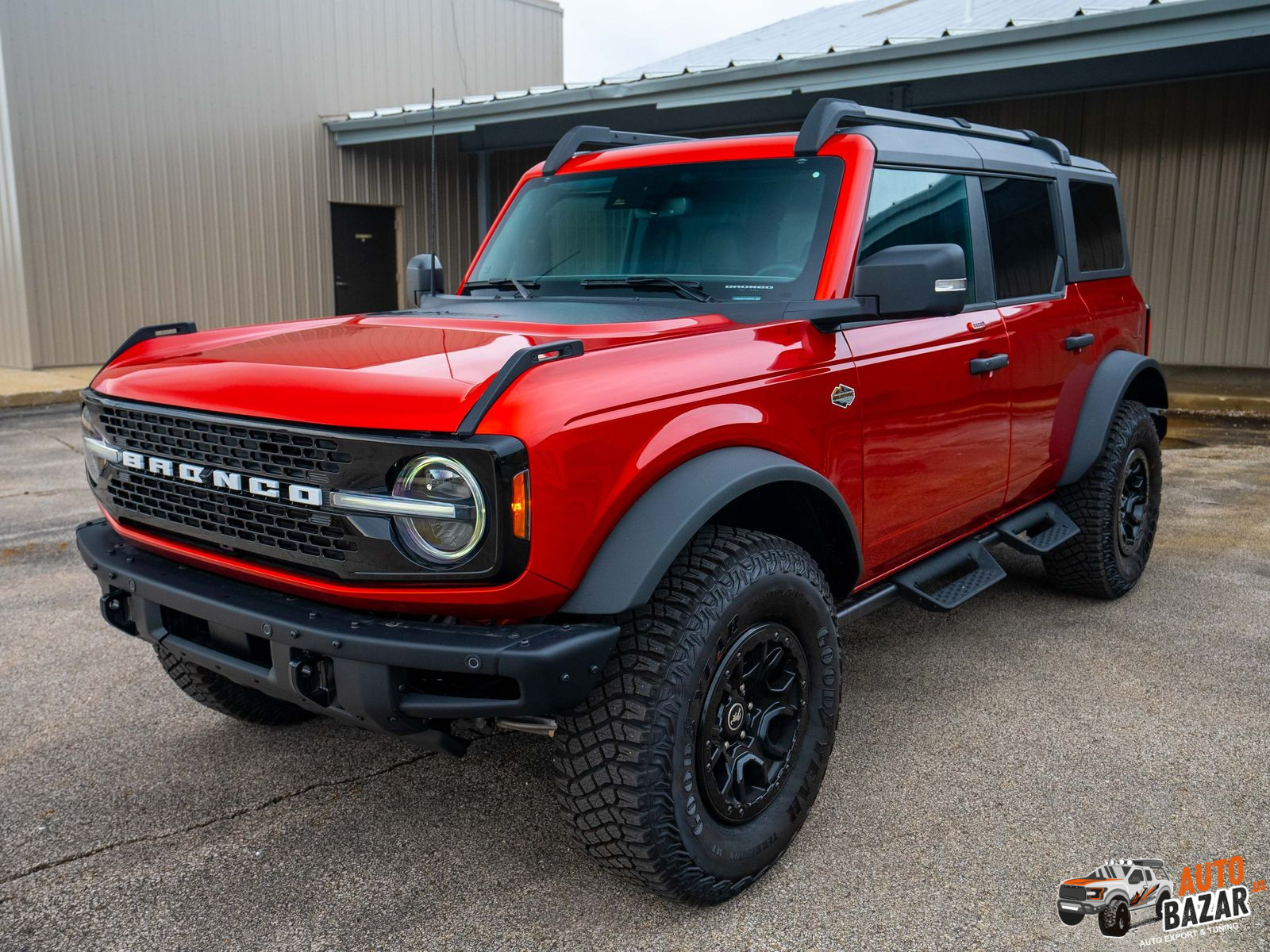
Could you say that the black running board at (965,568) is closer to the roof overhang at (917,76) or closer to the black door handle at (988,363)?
the black door handle at (988,363)

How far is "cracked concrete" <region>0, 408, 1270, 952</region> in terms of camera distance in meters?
2.49

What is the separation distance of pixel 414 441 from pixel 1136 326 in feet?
13.4

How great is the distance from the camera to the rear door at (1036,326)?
155 inches

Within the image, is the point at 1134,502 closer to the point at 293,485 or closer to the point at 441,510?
the point at 441,510

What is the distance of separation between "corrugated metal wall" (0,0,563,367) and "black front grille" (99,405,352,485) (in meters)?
11.9

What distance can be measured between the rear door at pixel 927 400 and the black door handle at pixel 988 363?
2cm

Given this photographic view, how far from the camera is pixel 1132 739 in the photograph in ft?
11.2

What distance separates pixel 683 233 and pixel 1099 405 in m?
2.10

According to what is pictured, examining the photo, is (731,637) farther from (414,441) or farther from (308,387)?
(308,387)

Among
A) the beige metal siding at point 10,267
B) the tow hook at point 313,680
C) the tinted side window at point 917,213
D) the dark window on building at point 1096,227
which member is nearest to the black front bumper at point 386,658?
Answer: the tow hook at point 313,680

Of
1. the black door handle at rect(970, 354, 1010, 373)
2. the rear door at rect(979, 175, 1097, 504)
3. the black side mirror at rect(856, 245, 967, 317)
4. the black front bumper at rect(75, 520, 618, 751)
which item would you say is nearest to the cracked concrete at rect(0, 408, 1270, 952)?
the black front bumper at rect(75, 520, 618, 751)

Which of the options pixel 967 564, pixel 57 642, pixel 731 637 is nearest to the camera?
pixel 731 637

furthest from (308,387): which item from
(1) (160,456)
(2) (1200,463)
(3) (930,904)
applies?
(2) (1200,463)

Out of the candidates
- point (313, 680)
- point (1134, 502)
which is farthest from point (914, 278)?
point (1134, 502)
